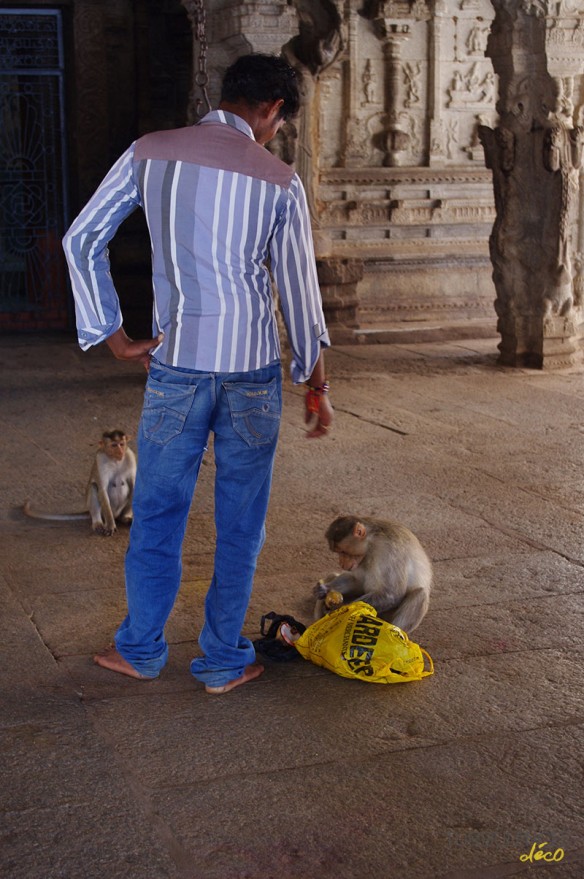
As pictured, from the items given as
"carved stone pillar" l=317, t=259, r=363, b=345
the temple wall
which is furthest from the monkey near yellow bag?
the temple wall

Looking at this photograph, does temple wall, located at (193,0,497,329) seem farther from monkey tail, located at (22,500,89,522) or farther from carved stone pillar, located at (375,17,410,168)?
monkey tail, located at (22,500,89,522)

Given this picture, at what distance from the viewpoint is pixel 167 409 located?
371 centimetres

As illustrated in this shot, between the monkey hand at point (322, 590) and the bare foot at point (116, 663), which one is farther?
the monkey hand at point (322, 590)

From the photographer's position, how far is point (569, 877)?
2.96m

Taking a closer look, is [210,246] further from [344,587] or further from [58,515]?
[58,515]

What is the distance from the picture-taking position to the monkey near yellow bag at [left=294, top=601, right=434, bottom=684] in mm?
4016

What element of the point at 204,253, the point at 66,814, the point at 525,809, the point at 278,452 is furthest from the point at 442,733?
the point at 278,452

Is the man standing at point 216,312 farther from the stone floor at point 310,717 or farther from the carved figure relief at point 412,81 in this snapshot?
the carved figure relief at point 412,81

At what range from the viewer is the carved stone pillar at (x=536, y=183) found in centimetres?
984

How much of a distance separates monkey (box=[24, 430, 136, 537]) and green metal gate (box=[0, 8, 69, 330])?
697cm

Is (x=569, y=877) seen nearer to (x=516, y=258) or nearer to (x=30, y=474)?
(x=30, y=474)

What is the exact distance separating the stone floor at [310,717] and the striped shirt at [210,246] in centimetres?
117

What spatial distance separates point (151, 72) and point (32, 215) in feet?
6.90

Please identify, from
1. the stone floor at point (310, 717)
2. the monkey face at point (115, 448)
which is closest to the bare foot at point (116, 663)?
the stone floor at point (310, 717)
